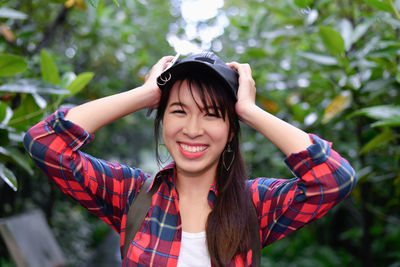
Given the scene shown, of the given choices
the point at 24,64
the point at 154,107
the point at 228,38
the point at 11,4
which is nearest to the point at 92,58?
the point at 11,4

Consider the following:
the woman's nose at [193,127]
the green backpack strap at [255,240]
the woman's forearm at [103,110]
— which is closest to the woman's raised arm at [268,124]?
the woman's nose at [193,127]

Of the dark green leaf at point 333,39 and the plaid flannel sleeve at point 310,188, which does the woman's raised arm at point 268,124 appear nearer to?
the plaid flannel sleeve at point 310,188

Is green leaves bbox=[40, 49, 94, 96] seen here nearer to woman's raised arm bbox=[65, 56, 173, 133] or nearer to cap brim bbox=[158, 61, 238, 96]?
woman's raised arm bbox=[65, 56, 173, 133]

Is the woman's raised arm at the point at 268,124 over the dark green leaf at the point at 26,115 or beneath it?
over

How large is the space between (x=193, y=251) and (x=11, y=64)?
1.08 meters

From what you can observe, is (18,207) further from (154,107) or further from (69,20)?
(154,107)

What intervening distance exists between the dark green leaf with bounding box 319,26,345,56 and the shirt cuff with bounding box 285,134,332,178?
0.78 m

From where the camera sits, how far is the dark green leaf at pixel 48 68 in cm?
176

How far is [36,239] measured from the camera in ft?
8.83

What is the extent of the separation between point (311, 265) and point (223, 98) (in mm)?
2992

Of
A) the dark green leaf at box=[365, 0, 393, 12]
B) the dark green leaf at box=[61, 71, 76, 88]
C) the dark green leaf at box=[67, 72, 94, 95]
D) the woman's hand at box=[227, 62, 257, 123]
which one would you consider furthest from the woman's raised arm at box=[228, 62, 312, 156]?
the dark green leaf at box=[61, 71, 76, 88]

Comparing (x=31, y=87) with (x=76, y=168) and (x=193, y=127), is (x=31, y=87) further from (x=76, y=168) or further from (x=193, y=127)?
(x=193, y=127)

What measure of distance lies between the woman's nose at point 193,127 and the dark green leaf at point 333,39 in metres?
0.88

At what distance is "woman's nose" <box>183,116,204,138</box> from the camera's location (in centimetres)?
133
